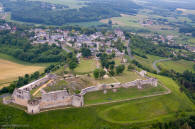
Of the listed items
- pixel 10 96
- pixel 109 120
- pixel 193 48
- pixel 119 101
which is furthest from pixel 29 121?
pixel 193 48

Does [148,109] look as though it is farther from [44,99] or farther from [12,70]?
[12,70]

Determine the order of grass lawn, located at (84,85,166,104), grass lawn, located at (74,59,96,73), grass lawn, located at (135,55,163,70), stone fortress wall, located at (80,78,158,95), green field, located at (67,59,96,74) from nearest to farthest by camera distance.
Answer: grass lawn, located at (84,85,166,104), stone fortress wall, located at (80,78,158,95), green field, located at (67,59,96,74), grass lawn, located at (74,59,96,73), grass lawn, located at (135,55,163,70)

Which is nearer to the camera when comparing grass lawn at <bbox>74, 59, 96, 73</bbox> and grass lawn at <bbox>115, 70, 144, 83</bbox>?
grass lawn at <bbox>115, 70, 144, 83</bbox>

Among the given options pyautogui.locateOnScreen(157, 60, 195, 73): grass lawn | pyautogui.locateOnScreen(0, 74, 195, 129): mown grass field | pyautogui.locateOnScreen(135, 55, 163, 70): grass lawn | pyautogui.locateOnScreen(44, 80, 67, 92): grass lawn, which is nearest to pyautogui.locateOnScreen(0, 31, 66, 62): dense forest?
pyautogui.locateOnScreen(44, 80, 67, 92): grass lawn

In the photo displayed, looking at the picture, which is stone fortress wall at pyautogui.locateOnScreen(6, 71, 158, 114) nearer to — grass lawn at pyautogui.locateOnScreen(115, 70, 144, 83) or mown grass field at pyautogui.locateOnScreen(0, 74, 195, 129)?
mown grass field at pyautogui.locateOnScreen(0, 74, 195, 129)

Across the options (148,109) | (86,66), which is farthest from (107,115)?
(86,66)

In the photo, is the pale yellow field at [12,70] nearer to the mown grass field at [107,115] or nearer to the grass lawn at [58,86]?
the grass lawn at [58,86]
